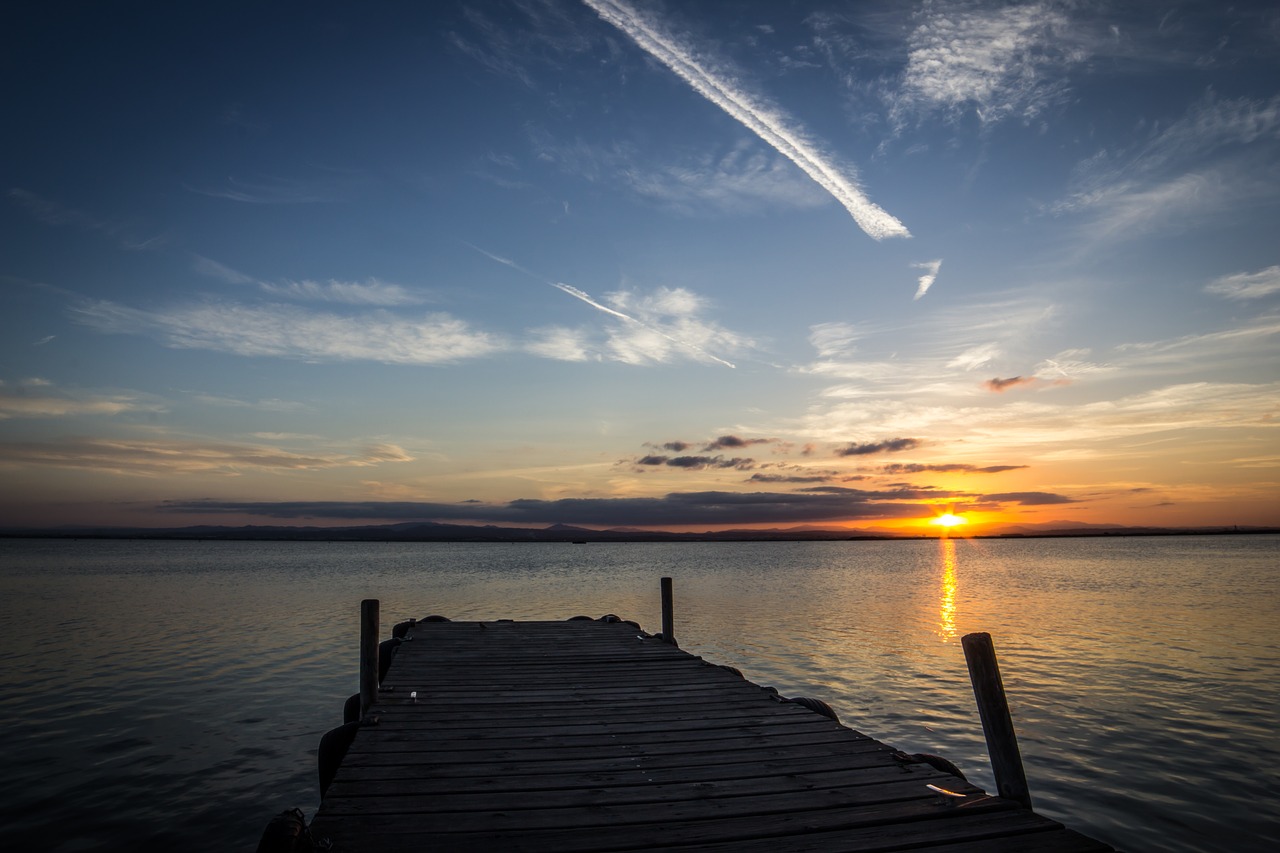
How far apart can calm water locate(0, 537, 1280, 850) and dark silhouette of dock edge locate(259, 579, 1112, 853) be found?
3267mm

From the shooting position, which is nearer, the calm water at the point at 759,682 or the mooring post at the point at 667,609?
the calm water at the point at 759,682

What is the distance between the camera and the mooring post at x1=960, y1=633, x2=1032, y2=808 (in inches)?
239

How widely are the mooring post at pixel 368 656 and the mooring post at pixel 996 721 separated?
7.46m

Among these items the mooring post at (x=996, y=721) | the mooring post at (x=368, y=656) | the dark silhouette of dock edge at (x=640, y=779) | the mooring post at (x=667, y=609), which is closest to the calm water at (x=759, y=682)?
the mooring post at (x=368, y=656)

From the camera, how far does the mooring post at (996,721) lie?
19.9 ft

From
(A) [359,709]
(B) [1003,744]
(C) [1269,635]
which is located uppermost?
(B) [1003,744]

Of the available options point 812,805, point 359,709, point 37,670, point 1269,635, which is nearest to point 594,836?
point 812,805

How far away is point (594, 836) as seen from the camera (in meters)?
5.19

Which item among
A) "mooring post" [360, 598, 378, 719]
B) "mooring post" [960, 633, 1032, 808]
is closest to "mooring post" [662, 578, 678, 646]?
"mooring post" [360, 598, 378, 719]

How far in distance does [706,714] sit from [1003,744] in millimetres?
3648

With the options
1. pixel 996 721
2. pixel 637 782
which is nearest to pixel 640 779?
pixel 637 782

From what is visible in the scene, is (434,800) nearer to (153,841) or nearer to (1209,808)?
(153,841)

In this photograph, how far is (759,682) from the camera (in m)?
17.2

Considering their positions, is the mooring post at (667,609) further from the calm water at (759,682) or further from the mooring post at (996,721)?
the mooring post at (996,721)
